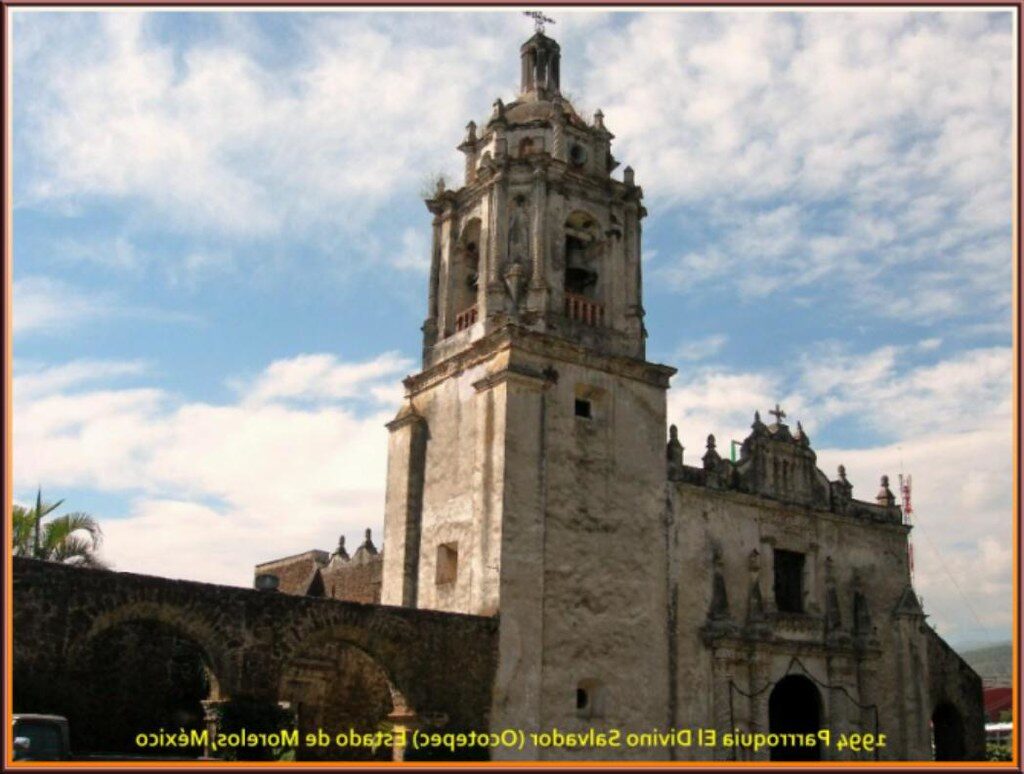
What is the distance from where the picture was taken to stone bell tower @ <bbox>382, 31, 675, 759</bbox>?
2045 cm

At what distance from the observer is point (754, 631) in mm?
23188

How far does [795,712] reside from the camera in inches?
962

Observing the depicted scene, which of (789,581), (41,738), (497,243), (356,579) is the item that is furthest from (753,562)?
(41,738)

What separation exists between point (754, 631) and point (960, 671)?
7.60 meters

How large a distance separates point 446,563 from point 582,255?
7.82 meters

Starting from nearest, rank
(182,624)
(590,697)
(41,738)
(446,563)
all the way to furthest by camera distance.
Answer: (41,738) < (182,624) < (590,697) < (446,563)

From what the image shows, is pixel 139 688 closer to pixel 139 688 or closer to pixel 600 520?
pixel 139 688

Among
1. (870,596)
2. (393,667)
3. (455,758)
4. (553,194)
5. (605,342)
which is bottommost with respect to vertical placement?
(455,758)

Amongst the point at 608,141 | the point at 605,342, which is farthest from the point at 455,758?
the point at 608,141

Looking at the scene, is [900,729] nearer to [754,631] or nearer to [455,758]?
[754,631]

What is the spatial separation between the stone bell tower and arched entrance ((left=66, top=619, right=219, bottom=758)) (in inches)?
175

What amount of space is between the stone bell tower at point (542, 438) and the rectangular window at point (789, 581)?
3922 millimetres

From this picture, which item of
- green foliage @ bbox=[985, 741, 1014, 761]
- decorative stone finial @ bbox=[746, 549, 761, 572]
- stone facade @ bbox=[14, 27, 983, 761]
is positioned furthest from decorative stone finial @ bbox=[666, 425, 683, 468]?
green foliage @ bbox=[985, 741, 1014, 761]

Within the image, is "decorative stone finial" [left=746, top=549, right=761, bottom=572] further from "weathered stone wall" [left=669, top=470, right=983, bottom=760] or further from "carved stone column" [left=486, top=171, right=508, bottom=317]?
"carved stone column" [left=486, top=171, right=508, bottom=317]
